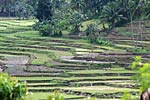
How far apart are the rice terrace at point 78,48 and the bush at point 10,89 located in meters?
8.31

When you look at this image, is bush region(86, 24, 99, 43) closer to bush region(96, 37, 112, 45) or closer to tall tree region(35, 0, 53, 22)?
bush region(96, 37, 112, 45)

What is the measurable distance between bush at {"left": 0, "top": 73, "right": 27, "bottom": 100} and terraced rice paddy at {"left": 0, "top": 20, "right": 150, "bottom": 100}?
36.4 ft

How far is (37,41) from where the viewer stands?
36688mm

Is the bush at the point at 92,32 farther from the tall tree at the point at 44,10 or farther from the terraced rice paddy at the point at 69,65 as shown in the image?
the tall tree at the point at 44,10

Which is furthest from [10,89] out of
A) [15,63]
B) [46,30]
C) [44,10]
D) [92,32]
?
[44,10]

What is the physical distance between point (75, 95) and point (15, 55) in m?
12.0

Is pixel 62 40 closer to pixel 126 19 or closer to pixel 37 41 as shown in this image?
pixel 37 41

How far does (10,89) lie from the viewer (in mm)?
7188

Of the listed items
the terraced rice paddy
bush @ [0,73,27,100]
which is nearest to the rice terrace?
the terraced rice paddy

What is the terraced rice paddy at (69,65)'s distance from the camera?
69.3 ft

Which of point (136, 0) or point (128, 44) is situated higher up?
point (136, 0)

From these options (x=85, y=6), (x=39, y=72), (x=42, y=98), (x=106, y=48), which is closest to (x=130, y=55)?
(x=106, y=48)

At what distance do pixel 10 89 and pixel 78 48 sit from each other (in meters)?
26.5

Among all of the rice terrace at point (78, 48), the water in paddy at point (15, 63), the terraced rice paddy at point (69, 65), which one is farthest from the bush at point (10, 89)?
the water in paddy at point (15, 63)
